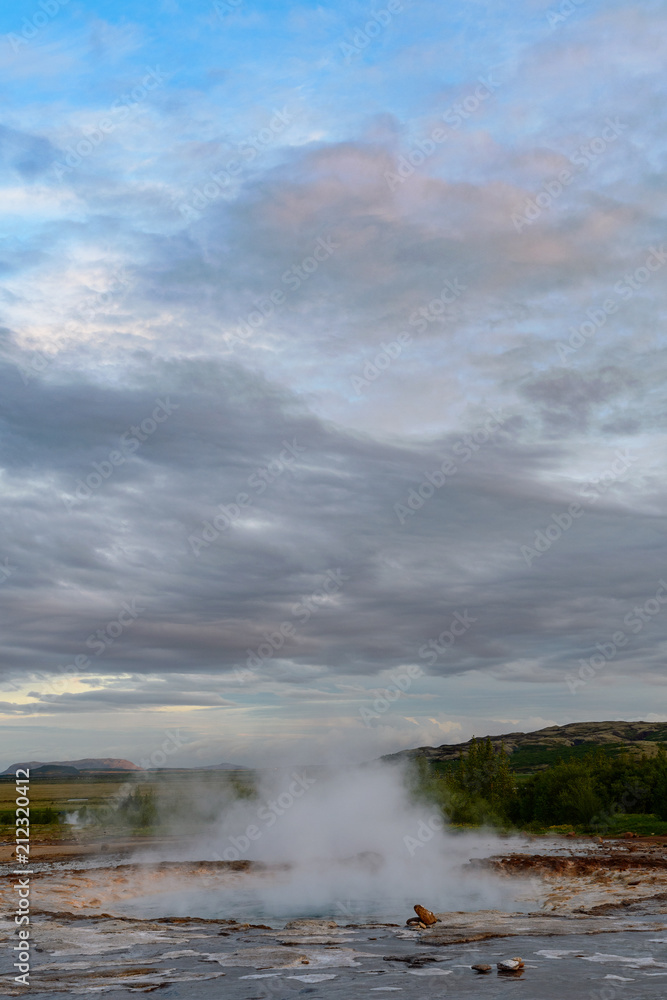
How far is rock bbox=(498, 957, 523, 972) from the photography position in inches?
865

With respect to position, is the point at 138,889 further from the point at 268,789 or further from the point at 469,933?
the point at 268,789

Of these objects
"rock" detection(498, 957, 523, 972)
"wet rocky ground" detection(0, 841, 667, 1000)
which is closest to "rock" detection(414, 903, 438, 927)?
"wet rocky ground" detection(0, 841, 667, 1000)

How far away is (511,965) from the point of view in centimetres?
2206

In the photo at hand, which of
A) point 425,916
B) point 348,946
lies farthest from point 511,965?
point 425,916

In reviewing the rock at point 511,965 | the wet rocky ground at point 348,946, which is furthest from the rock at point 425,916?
the rock at point 511,965

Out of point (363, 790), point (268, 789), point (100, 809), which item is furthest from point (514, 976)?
point (100, 809)

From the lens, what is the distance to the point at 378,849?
5709cm

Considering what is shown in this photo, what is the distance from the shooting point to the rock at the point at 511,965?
72.1 ft

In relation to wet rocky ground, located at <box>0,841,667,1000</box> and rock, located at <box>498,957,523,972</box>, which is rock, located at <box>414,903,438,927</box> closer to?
wet rocky ground, located at <box>0,841,667,1000</box>

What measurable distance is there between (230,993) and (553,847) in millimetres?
46743

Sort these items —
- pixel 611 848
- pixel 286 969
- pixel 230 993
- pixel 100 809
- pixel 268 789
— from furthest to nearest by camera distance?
pixel 100 809
pixel 268 789
pixel 611 848
pixel 286 969
pixel 230 993

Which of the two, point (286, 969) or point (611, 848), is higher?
point (286, 969)

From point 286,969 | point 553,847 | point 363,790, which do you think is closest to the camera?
point 286,969

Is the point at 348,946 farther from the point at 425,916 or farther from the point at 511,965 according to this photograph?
the point at 511,965
